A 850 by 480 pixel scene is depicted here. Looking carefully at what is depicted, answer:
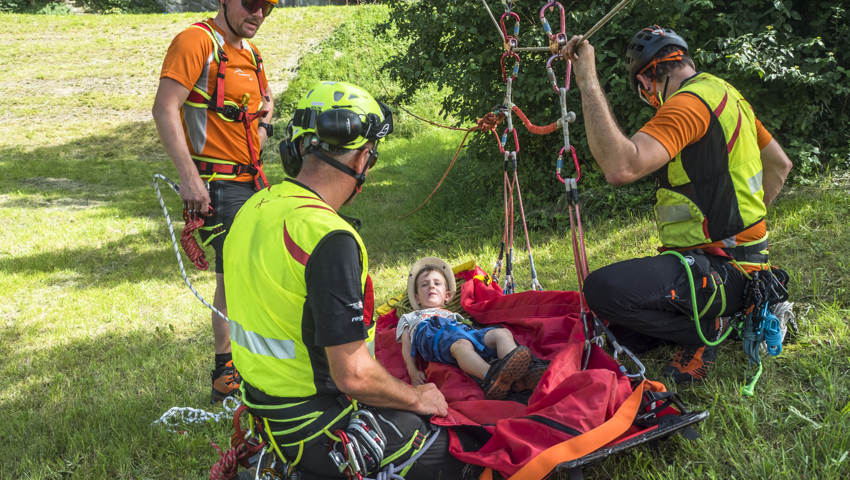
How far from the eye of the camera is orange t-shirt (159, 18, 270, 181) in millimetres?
3361

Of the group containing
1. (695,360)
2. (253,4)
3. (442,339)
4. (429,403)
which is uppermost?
(253,4)

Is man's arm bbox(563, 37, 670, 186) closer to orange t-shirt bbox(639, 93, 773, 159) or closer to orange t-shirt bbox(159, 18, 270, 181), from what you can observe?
orange t-shirt bbox(639, 93, 773, 159)

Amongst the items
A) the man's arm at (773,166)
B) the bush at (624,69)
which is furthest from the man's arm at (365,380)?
the bush at (624,69)

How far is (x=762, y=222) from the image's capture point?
3268 millimetres

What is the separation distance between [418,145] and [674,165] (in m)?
10.9

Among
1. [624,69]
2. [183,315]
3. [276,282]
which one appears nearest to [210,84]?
[276,282]

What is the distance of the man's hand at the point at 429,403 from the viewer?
7.89 feet

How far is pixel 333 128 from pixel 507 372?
1.73m

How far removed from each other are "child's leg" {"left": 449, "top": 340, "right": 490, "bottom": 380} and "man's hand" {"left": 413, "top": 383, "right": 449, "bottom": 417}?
35.8 inches

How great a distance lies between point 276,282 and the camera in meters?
2.01

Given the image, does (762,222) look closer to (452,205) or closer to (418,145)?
(452,205)

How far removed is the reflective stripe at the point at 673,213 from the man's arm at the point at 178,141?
9.09 ft

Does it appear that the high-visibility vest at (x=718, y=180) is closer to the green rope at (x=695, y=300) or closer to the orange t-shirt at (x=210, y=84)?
the green rope at (x=695, y=300)

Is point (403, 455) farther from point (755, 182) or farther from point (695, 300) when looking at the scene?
point (755, 182)
